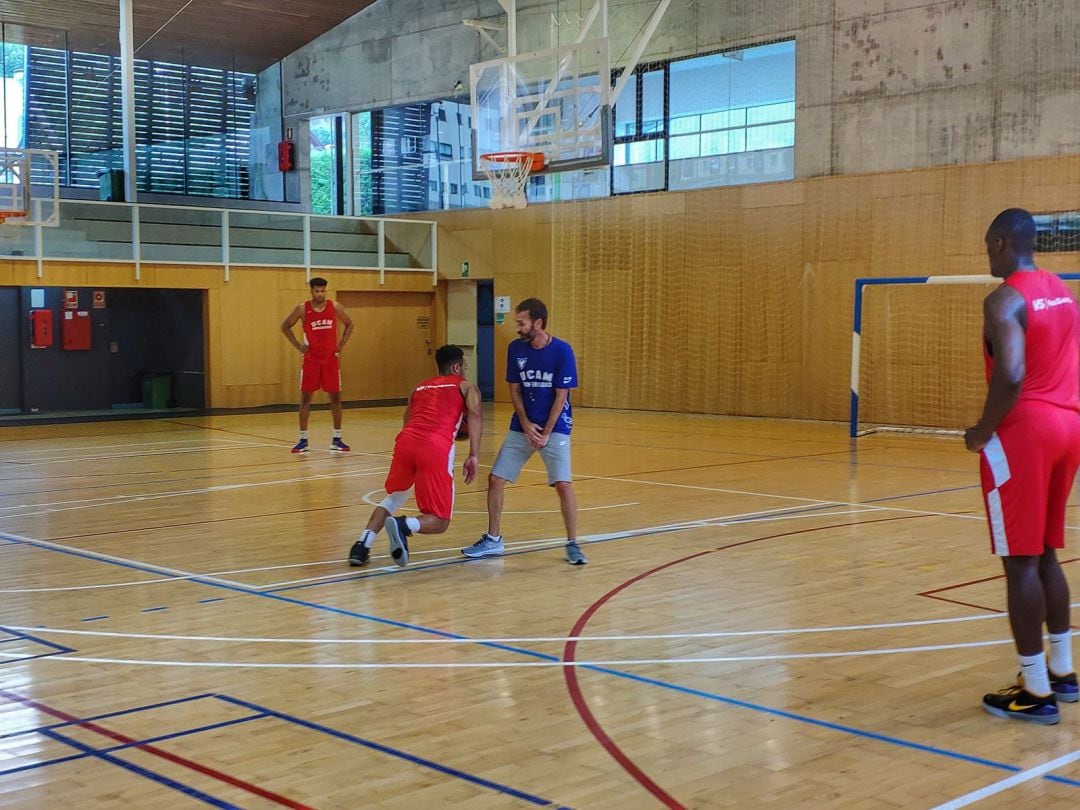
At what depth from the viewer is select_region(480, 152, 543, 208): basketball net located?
1739 cm

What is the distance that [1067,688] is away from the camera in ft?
15.7

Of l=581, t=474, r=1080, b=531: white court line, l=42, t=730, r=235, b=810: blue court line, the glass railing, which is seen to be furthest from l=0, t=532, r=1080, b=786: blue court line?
the glass railing

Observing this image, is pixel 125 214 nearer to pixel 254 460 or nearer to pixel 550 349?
pixel 254 460

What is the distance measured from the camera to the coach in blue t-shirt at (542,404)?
7.82 metres

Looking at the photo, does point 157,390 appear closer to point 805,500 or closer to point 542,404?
point 805,500

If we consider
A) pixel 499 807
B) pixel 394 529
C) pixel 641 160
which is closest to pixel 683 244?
pixel 641 160

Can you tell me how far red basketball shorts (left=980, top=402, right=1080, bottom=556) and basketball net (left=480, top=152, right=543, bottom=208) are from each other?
1328 cm

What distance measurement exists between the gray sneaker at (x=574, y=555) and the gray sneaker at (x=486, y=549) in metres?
0.54

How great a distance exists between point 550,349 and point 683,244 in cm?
1278

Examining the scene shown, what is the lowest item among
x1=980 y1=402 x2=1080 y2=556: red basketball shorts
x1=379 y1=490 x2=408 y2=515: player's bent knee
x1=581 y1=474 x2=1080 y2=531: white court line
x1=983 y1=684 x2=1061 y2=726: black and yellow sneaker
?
x1=581 y1=474 x2=1080 y2=531: white court line

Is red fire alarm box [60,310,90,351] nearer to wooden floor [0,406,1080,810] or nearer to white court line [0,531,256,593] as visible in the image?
wooden floor [0,406,1080,810]

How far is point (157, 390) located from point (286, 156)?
6.12m

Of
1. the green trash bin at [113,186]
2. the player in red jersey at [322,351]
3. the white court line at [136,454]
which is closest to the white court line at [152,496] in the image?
Answer: the player in red jersey at [322,351]

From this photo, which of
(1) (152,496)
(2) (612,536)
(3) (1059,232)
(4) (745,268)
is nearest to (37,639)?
(2) (612,536)
